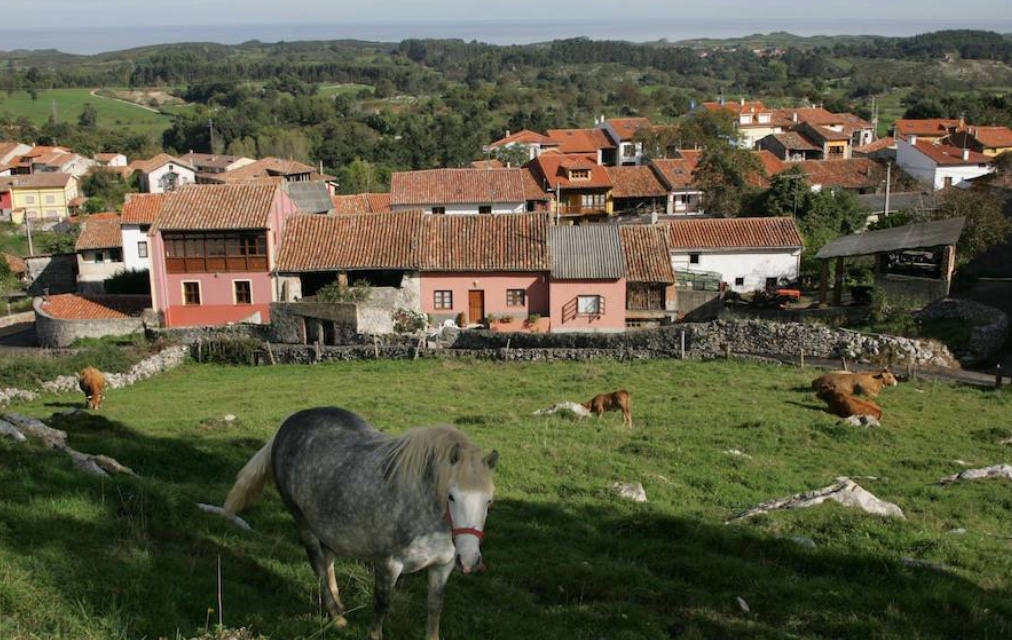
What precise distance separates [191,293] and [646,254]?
22235 mm

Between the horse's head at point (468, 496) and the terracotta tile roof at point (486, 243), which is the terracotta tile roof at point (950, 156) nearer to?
the terracotta tile roof at point (486, 243)

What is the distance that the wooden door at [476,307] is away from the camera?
39.5 meters

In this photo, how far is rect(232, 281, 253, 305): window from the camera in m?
39.7

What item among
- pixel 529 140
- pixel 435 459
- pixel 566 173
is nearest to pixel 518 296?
pixel 435 459

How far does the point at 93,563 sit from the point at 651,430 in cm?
1413

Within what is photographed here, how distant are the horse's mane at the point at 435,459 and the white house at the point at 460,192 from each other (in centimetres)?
5315

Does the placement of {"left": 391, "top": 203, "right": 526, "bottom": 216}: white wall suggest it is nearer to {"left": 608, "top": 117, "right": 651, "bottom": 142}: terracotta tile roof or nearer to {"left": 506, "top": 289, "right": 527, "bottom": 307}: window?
{"left": 506, "top": 289, "right": 527, "bottom": 307}: window

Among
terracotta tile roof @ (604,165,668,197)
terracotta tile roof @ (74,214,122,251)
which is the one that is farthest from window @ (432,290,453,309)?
terracotta tile roof @ (604,165,668,197)

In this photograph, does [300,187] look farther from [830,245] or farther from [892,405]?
[892,405]

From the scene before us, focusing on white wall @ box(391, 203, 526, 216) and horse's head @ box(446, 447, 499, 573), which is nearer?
horse's head @ box(446, 447, 499, 573)

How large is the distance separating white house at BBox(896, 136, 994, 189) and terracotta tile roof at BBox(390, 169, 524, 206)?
42.5 metres

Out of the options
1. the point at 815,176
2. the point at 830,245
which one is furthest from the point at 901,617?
the point at 815,176

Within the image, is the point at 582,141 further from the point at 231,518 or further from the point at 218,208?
the point at 231,518

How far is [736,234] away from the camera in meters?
45.8
